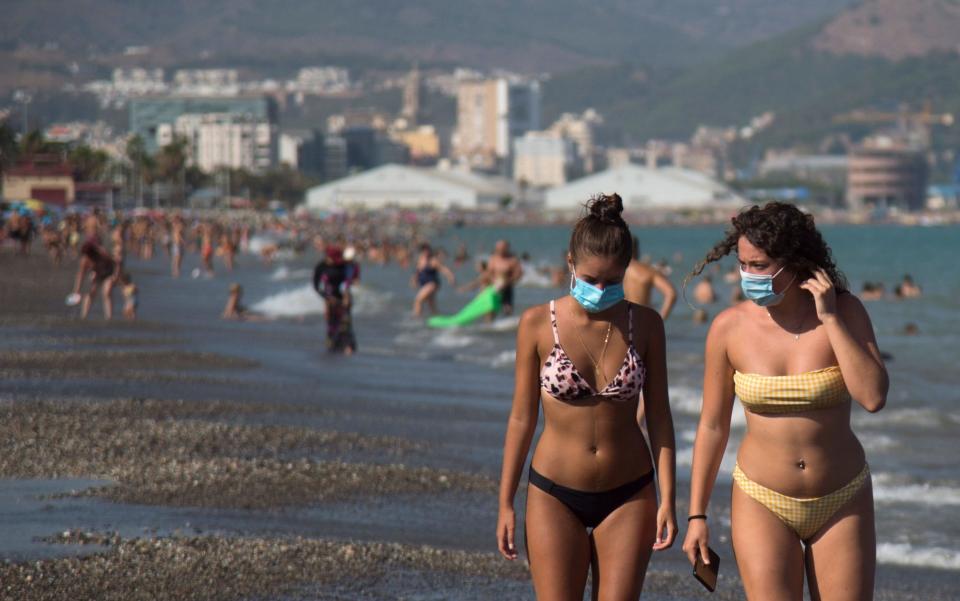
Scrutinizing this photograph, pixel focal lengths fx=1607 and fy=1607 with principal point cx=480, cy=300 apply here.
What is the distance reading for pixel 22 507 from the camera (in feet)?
26.6

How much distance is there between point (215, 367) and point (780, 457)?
12013mm

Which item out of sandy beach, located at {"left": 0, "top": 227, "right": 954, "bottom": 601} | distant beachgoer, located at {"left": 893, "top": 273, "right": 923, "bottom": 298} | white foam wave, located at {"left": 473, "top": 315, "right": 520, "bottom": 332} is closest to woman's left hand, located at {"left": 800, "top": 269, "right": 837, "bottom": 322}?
sandy beach, located at {"left": 0, "top": 227, "right": 954, "bottom": 601}

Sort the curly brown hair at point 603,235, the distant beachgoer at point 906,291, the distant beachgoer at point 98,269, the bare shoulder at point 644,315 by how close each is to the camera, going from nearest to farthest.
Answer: the curly brown hair at point 603,235
the bare shoulder at point 644,315
the distant beachgoer at point 98,269
the distant beachgoer at point 906,291

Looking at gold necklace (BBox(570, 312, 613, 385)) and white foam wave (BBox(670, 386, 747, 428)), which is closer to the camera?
gold necklace (BBox(570, 312, 613, 385))

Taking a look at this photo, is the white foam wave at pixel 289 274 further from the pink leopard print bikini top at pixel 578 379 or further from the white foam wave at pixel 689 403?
the pink leopard print bikini top at pixel 578 379

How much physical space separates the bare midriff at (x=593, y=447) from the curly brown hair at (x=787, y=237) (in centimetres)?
63

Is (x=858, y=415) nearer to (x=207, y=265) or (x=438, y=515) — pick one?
(x=438, y=515)

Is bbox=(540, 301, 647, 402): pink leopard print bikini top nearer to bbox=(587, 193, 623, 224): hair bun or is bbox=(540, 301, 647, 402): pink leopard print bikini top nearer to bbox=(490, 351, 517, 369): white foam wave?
bbox=(587, 193, 623, 224): hair bun

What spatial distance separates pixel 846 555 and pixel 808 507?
18 cm

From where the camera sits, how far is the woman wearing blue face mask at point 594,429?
196 inches

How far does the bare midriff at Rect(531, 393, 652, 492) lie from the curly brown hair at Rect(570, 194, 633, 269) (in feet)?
1.50

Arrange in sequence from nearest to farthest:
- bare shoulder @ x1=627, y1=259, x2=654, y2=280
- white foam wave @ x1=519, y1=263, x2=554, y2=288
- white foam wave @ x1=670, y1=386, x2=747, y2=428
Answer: bare shoulder @ x1=627, y1=259, x2=654, y2=280, white foam wave @ x1=670, y1=386, x2=747, y2=428, white foam wave @ x1=519, y1=263, x2=554, y2=288

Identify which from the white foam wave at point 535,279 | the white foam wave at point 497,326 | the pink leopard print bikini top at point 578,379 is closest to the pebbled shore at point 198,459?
the pink leopard print bikini top at point 578,379

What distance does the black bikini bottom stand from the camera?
16.4 feet
